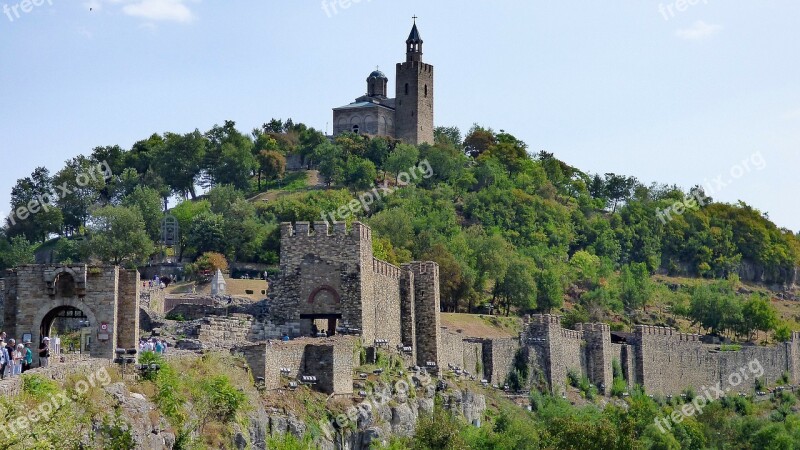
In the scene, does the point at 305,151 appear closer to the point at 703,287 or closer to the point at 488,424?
the point at 703,287

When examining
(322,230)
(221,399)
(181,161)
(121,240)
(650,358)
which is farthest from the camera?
(181,161)

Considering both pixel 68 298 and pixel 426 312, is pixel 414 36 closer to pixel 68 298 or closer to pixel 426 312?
pixel 426 312

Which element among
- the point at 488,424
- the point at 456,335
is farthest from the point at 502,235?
the point at 488,424

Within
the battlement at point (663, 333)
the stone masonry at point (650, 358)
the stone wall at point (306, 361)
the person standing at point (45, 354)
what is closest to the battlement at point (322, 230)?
the stone wall at point (306, 361)

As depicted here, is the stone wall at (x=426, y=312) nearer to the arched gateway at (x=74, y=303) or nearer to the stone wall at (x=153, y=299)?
the stone wall at (x=153, y=299)

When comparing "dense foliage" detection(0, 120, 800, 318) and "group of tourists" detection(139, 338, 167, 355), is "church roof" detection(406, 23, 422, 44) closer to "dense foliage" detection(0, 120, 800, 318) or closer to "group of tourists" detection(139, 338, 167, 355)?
"dense foliage" detection(0, 120, 800, 318)

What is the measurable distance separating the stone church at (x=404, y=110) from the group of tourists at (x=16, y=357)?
79639mm

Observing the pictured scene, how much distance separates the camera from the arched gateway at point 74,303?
33188 millimetres

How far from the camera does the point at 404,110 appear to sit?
111 metres

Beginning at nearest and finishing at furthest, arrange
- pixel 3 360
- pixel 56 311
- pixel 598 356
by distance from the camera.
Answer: pixel 3 360
pixel 56 311
pixel 598 356

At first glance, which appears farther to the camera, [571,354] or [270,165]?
[270,165]

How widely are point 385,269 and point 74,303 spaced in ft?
56.9

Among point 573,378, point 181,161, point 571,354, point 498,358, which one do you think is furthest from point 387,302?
point 181,161

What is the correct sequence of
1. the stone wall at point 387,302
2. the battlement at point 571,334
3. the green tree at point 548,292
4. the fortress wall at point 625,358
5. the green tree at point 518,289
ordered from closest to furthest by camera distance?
the stone wall at point 387,302 → the battlement at point 571,334 → the fortress wall at point 625,358 → the green tree at point 518,289 → the green tree at point 548,292
